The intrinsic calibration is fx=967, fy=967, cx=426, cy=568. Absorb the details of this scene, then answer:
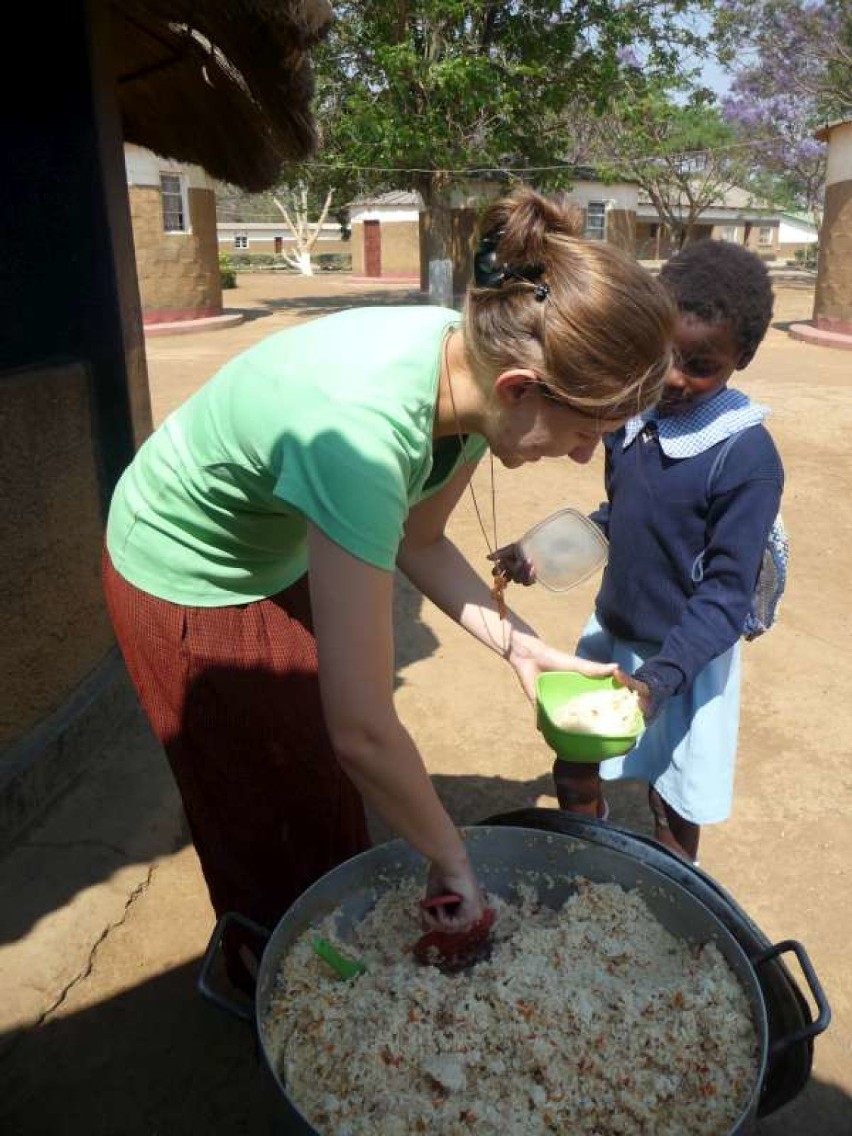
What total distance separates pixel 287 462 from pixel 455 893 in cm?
66

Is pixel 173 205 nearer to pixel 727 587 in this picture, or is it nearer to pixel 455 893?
pixel 727 587

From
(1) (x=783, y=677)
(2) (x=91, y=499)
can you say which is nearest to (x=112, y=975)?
(2) (x=91, y=499)

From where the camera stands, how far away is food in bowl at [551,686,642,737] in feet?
5.81

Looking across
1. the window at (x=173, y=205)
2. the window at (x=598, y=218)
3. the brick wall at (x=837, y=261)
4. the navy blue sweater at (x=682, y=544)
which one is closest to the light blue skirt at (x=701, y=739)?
the navy blue sweater at (x=682, y=544)

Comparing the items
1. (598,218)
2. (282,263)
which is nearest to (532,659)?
(598,218)

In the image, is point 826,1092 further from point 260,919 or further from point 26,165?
point 26,165

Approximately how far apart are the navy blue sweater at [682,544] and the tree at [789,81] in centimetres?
1763

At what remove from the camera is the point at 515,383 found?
129cm

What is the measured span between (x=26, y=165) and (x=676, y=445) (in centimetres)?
206

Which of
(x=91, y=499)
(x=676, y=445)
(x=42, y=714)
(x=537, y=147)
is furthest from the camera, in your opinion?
(x=537, y=147)

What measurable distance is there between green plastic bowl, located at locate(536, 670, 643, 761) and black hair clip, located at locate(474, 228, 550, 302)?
2.69ft

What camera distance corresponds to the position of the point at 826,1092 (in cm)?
188

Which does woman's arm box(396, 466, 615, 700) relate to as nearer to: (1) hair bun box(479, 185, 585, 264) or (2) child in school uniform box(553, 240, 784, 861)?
(2) child in school uniform box(553, 240, 784, 861)

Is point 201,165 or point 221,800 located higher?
point 201,165
